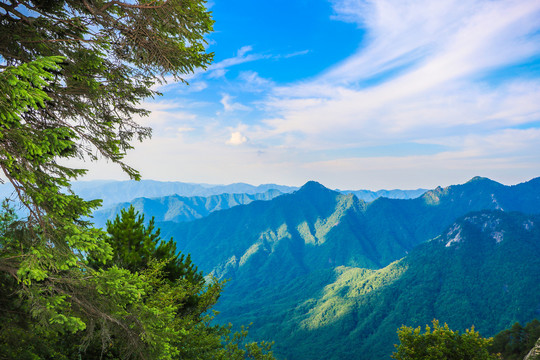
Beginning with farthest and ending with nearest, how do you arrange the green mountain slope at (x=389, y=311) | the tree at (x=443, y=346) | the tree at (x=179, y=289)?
the green mountain slope at (x=389, y=311), the tree at (x=443, y=346), the tree at (x=179, y=289)

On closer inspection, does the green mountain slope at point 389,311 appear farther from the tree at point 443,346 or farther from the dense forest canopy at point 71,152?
the dense forest canopy at point 71,152

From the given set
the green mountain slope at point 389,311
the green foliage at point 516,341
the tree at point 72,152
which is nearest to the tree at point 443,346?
the tree at point 72,152

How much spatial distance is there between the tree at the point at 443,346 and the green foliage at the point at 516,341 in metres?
51.3

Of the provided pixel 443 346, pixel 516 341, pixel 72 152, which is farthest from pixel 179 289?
pixel 516 341

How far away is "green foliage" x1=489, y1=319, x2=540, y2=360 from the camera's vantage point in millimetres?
52219

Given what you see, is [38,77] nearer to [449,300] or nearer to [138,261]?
[138,261]

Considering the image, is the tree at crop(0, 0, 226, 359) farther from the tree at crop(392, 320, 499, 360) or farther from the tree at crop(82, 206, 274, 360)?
the tree at crop(392, 320, 499, 360)

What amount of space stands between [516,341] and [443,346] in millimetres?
62557

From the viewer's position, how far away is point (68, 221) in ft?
17.8

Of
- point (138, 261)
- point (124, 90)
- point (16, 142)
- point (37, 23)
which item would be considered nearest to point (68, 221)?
point (16, 142)

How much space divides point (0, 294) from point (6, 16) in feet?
21.7

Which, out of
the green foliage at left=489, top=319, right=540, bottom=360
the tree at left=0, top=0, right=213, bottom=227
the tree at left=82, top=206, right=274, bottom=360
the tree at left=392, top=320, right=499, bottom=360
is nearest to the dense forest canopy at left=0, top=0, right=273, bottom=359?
the tree at left=0, top=0, right=213, bottom=227

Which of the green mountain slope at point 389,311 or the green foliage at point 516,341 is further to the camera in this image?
the green mountain slope at point 389,311

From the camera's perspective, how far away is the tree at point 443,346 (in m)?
16.7
